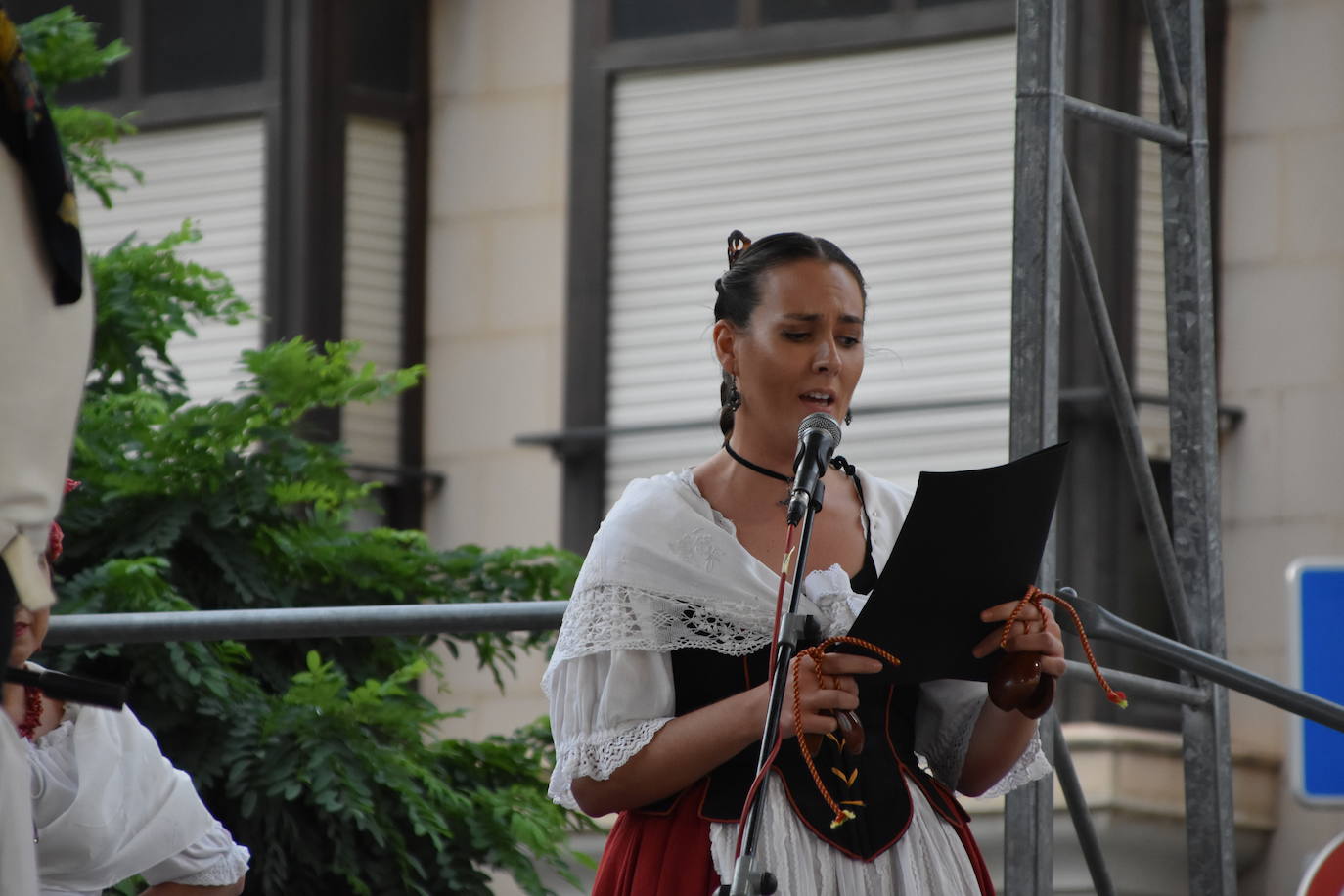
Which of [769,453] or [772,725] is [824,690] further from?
[769,453]

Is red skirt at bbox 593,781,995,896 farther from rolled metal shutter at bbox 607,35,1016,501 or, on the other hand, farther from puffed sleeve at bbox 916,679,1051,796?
rolled metal shutter at bbox 607,35,1016,501

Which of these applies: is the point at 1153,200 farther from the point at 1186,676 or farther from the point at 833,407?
the point at 833,407

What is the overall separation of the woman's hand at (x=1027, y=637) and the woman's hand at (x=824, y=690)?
160mm

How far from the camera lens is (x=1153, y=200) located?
29.4 feet

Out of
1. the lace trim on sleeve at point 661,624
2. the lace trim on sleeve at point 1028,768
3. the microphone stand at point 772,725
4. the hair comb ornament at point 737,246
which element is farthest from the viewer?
the hair comb ornament at point 737,246

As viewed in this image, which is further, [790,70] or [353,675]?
[790,70]

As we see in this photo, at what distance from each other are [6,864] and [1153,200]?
748 centimetres

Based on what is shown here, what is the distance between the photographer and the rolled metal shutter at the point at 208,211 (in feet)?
33.4

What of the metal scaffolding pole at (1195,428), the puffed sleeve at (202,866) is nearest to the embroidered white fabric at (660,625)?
the puffed sleeve at (202,866)

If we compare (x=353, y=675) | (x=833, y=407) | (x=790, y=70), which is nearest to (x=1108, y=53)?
(x=790, y=70)

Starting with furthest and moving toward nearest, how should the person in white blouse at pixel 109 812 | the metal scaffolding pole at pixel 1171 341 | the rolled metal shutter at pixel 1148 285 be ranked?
the rolled metal shutter at pixel 1148 285 → the metal scaffolding pole at pixel 1171 341 → the person in white blouse at pixel 109 812

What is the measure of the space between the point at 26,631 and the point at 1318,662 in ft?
12.5

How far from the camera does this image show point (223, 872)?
12.4 ft

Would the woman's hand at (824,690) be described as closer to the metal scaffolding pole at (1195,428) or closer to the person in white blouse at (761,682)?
the person in white blouse at (761,682)
